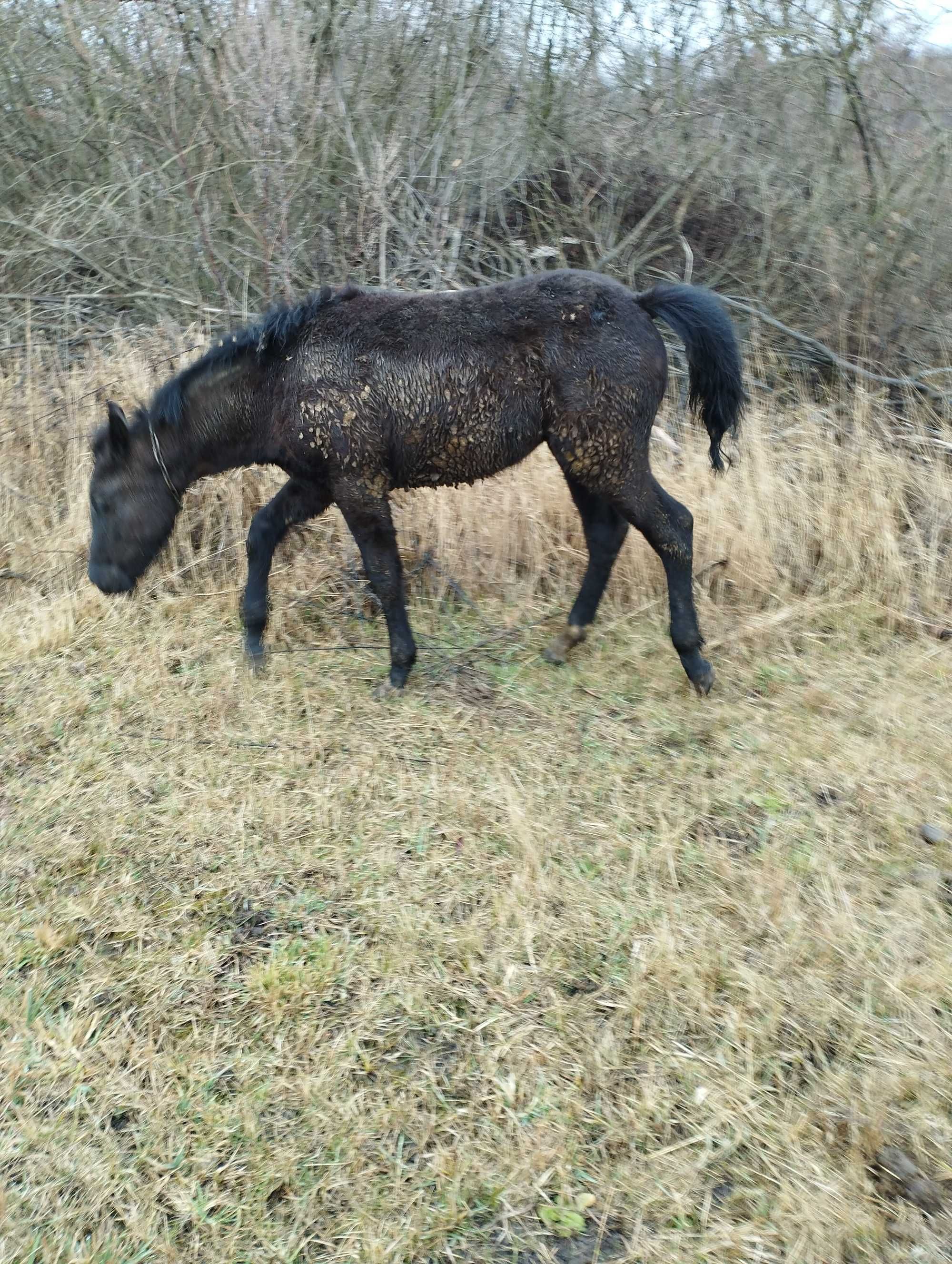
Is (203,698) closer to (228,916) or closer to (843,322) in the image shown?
(228,916)

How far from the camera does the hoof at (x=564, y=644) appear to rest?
5.08 m

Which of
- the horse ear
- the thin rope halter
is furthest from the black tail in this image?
the horse ear

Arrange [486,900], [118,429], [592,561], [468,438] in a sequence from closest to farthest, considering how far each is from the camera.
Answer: [486,900] → [468,438] → [118,429] → [592,561]

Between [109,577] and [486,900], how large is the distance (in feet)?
8.97

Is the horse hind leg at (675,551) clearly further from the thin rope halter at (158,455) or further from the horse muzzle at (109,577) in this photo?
the horse muzzle at (109,577)

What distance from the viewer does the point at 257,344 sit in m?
4.43

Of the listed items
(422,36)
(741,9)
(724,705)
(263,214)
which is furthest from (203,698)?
(741,9)

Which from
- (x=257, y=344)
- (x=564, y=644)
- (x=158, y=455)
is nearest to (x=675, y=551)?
(x=564, y=644)

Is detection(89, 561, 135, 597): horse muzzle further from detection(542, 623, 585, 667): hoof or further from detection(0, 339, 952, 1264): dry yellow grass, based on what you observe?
detection(542, 623, 585, 667): hoof

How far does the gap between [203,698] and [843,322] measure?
21.1ft

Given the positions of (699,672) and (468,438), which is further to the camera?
(699,672)

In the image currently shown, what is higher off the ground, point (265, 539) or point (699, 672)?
point (265, 539)

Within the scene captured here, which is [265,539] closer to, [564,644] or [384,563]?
[384,563]

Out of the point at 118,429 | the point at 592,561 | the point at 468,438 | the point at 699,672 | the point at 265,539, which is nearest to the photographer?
the point at 468,438
